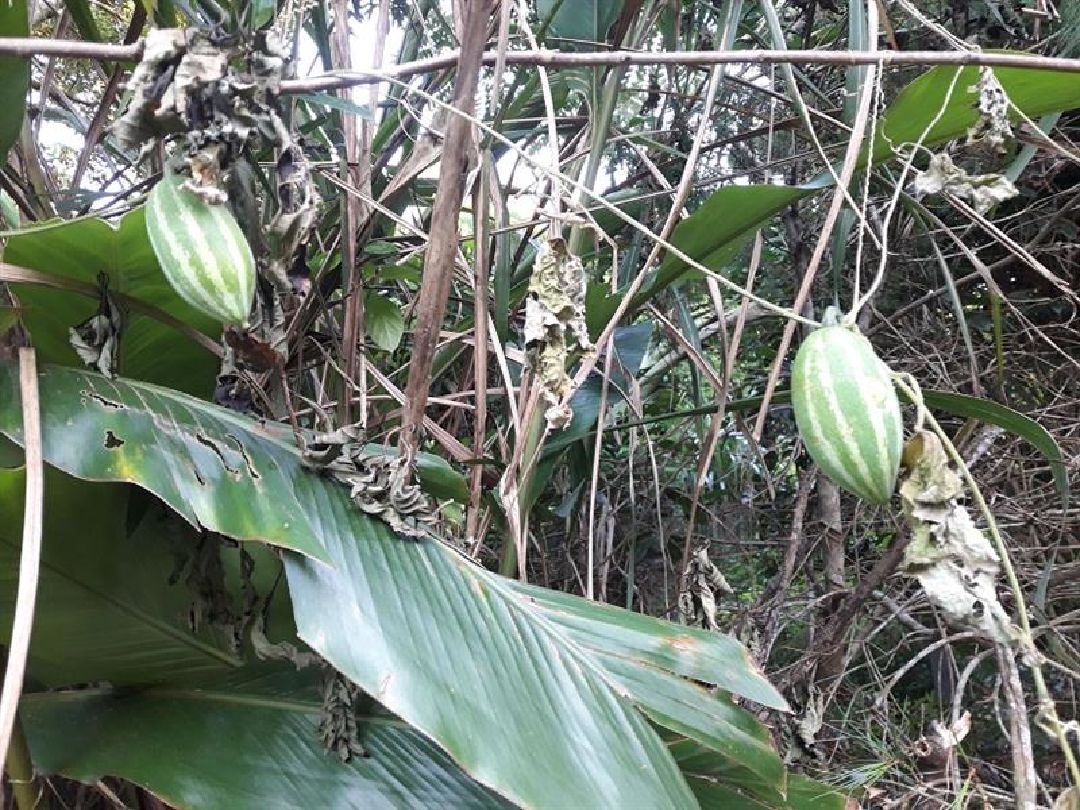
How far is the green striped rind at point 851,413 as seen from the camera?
50cm

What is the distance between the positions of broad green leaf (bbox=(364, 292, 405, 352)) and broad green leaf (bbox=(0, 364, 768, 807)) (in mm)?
467

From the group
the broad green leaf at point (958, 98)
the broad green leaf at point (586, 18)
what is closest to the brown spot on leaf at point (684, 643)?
the broad green leaf at point (958, 98)

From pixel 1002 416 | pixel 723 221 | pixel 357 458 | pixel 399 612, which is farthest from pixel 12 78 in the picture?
pixel 1002 416

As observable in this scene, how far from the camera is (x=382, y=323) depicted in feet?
3.81

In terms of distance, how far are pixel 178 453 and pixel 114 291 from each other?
0.53ft

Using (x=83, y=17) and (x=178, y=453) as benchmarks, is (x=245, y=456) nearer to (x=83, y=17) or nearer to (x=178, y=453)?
(x=178, y=453)

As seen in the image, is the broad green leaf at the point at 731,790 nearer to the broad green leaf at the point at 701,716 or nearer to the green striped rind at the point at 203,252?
the broad green leaf at the point at 701,716

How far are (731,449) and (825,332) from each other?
1.58 m

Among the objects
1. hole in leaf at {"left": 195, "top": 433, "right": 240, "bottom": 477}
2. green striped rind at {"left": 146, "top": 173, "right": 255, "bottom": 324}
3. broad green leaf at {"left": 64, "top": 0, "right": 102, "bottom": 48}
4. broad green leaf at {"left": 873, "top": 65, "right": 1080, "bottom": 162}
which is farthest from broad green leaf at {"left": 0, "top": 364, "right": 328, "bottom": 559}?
broad green leaf at {"left": 873, "top": 65, "right": 1080, "bottom": 162}

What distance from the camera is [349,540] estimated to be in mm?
626

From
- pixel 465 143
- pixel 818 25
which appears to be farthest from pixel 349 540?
pixel 818 25

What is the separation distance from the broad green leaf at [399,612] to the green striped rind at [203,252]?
0.14 metres

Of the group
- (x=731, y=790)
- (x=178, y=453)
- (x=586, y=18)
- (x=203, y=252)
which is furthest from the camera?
(x=586, y=18)

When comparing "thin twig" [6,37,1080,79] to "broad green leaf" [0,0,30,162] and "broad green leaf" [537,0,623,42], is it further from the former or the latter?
"broad green leaf" [537,0,623,42]
